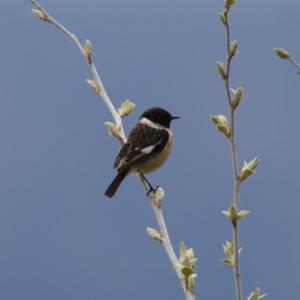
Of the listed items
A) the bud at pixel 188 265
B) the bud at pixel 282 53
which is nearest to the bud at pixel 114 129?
the bud at pixel 188 265

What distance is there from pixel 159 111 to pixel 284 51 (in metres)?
4.26

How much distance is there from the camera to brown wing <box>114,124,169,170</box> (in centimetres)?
554

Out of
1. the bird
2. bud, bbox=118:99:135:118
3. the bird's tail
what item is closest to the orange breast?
the bird

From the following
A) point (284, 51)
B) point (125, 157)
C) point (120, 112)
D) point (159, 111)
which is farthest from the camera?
point (159, 111)

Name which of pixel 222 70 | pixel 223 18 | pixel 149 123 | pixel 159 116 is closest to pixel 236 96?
pixel 222 70

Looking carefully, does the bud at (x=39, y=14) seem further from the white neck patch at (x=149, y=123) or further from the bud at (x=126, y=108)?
the white neck patch at (x=149, y=123)

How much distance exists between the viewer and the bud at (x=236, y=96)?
2429 mm

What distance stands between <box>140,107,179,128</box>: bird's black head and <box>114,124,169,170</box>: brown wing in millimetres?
374

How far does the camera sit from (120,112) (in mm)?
4117

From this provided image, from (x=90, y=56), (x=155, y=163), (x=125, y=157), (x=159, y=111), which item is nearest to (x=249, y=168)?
(x=90, y=56)

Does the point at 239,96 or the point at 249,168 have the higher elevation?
the point at 239,96

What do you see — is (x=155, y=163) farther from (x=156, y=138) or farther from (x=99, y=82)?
(x=99, y=82)

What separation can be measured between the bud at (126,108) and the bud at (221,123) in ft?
5.04

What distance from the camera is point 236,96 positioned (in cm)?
246
